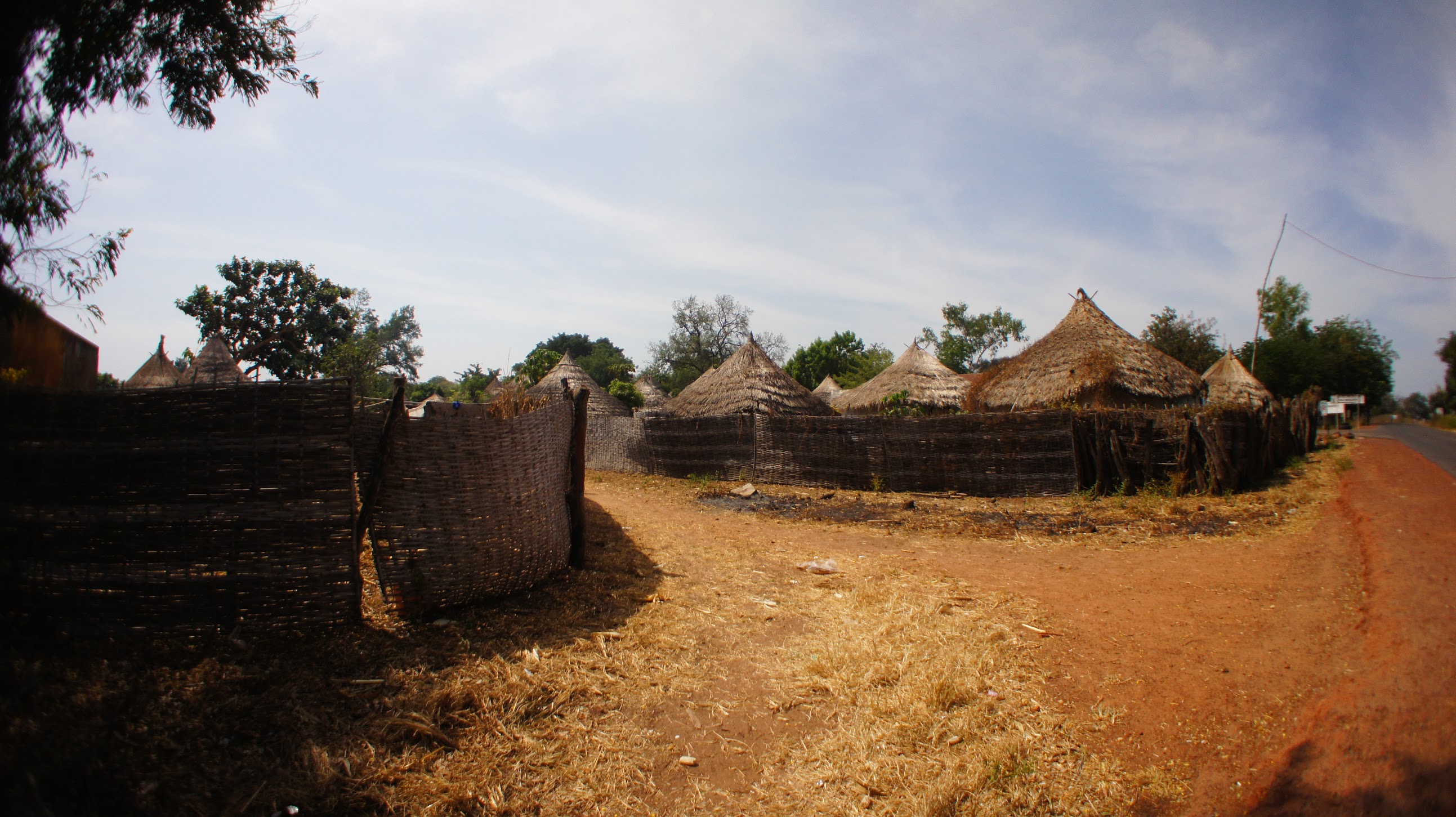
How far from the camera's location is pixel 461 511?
4.37 metres

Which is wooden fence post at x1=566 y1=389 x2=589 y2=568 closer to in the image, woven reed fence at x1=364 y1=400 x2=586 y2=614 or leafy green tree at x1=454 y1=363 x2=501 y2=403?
woven reed fence at x1=364 y1=400 x2=586 y2=614

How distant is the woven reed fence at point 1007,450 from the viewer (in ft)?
33.3

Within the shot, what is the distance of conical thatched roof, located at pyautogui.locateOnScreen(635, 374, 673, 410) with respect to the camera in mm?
32062

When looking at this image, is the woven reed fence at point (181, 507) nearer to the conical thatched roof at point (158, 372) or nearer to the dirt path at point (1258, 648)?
the dirt path at point (1258, 648)

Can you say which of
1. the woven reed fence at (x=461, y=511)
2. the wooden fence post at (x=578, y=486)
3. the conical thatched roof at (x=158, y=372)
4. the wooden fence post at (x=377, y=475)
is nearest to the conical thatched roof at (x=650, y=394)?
the conical thatched roof at (x=158, y=372)

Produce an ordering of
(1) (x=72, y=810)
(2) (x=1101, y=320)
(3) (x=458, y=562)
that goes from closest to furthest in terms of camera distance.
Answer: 1. (1) (x=72, y=810)
2. (3) (x=458, y=562)
3. (2) (x=1101, y=320)

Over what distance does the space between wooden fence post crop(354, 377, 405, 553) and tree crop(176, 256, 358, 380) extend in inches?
1447

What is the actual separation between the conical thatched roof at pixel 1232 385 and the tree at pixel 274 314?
42476mm

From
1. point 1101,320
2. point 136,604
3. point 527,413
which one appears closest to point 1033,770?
point 527,413

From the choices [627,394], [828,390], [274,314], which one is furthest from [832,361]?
[274,314]

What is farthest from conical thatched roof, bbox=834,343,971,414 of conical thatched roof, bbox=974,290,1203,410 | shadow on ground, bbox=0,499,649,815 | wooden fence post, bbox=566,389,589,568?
shadow on ground, bbox=0,499,649,815

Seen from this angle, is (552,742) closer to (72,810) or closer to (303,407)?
(72,810)

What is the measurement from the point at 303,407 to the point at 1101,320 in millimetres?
18082

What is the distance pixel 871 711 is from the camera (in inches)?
136
